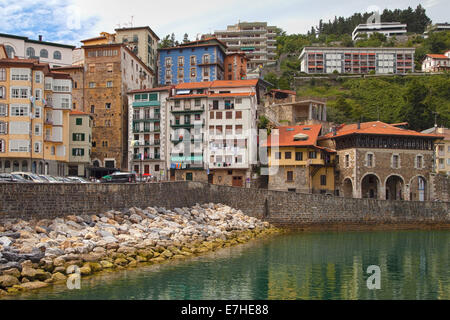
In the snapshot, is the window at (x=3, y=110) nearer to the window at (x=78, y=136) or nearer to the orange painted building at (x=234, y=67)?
the window at (x=78, y=136)

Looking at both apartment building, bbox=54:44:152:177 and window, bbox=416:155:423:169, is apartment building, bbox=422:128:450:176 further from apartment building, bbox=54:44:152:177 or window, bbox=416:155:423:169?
apartment building, bbox=54:44:152:177

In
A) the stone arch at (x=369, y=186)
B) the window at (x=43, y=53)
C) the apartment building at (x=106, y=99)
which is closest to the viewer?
the stone arch at (x=369, y=186)

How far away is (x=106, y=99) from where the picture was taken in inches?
2997

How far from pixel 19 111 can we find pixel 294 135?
34823 mm

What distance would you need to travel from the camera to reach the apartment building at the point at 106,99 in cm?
7481

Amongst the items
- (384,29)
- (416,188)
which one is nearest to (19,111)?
(416,188)

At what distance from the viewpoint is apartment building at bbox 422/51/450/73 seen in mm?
132975

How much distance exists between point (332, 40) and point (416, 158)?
114m

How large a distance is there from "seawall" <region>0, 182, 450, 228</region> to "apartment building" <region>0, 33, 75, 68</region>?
159 ft

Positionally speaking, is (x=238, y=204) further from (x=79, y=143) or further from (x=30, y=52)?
(x=30, y=52)

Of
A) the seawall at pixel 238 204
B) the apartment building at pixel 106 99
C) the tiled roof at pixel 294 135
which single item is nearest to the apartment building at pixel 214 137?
the tiled roof at pixel 294 135

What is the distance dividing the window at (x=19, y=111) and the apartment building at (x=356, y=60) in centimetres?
9370

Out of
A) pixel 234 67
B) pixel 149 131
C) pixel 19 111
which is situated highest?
pixel 234 67
